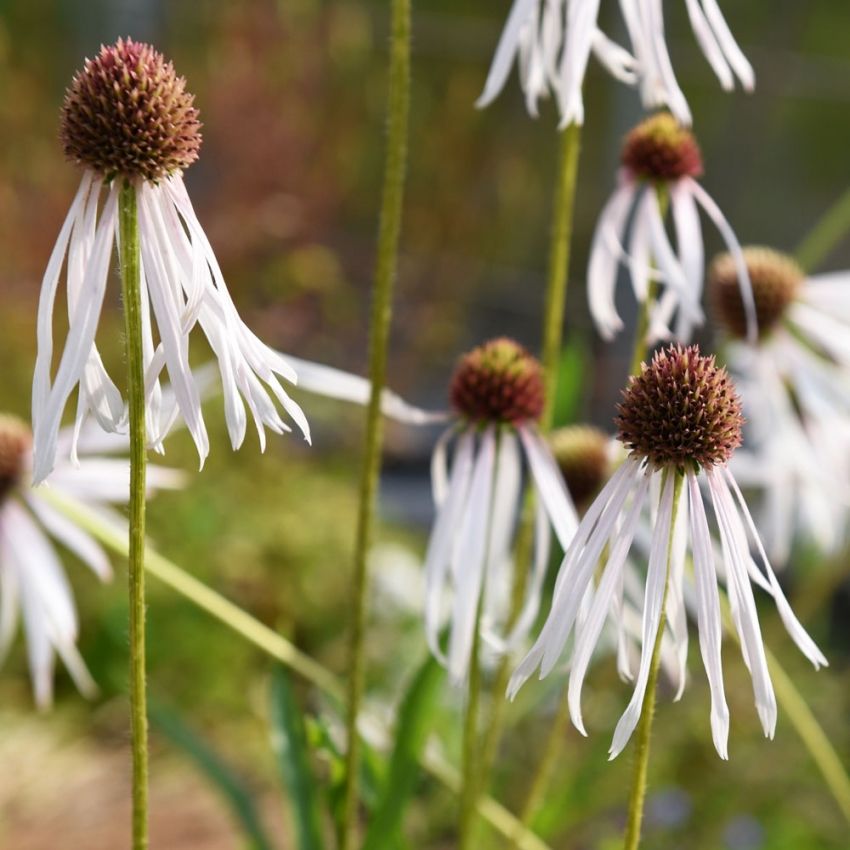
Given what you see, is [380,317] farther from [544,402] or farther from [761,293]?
[761,293]

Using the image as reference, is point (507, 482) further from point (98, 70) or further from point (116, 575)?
point (116, 575)

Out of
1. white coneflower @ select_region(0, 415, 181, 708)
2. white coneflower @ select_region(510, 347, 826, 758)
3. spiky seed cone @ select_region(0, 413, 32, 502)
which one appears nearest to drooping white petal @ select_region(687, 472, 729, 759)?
white coneflower @ select_region(510, 347, 826, 758)

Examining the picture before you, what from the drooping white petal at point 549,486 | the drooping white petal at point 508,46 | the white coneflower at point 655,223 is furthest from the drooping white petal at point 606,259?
the drooping white petal at point 508,46

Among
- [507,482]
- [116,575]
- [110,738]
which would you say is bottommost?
[110,738]

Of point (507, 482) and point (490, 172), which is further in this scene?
point (490, 172)

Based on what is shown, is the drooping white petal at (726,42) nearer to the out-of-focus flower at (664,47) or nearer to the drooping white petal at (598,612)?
the out-of-focus flower at (664,47)

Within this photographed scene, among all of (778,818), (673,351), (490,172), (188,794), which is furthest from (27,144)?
(673,351)

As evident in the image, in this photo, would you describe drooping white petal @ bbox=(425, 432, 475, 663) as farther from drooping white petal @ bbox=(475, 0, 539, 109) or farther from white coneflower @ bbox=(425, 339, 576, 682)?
drooping white petal @ bbox=(475, 0, 539, 109)
